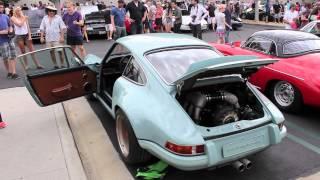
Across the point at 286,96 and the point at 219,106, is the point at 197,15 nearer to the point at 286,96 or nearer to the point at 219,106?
the point at 286,96

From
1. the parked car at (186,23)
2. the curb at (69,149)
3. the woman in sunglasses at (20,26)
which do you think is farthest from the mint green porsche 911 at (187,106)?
the parked car at (186,23)

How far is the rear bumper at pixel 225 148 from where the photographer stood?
10.7 feet

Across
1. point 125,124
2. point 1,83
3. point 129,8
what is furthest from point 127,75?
point 129,8

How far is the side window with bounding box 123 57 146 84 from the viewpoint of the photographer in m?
4.14

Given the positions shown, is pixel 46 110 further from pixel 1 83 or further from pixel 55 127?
pixel 1 83

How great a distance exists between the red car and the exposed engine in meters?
1.56

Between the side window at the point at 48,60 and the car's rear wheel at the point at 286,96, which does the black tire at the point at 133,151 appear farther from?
the car's rear wheel at the point at 286,96

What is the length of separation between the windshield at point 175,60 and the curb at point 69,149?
57.1 inches

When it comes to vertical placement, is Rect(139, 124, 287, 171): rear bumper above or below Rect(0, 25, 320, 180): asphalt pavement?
above

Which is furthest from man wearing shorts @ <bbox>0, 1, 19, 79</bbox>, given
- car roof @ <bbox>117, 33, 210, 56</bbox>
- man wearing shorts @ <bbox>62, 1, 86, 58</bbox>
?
car roof @ <bbox>117, 33, 210, 56</bbox>

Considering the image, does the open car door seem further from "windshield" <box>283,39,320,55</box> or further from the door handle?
"windshield" <box>283,39,320,55</box>

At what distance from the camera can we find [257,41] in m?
6.87

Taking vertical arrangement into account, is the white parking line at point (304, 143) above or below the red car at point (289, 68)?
below

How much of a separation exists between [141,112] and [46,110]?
3063 mm
